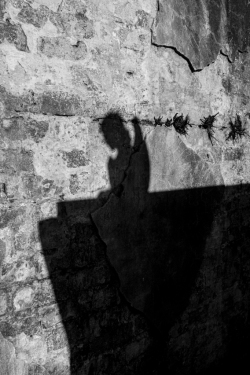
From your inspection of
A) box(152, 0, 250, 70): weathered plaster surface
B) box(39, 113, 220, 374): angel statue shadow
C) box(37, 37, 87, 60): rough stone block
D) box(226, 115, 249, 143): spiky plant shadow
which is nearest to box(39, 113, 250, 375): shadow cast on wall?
box(39, 113, 220, 374): angel statue shadow

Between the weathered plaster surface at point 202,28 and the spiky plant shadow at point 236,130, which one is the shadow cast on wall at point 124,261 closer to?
the spiky plant shadow at point 236,130

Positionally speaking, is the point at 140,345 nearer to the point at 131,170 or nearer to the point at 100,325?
the point at 100,325

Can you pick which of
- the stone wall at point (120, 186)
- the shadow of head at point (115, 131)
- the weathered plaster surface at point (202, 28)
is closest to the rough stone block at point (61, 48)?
the stone wall at point (120, 186)

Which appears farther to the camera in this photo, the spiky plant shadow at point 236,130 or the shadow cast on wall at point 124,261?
the spiky plant shadow at point 236,130

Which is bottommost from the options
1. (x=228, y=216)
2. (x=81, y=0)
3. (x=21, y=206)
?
(x=228, y=216)

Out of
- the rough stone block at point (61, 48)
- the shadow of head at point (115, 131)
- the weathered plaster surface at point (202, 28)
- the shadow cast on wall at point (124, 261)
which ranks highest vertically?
the weathered plaster surface at point (202, 28)

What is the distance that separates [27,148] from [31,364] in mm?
1372

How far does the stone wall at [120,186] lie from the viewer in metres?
2.78

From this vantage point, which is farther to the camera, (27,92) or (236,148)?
(236,148)

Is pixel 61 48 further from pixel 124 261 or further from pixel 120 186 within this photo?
pixel 124 261

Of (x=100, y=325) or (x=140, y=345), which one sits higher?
(x=100, y=325)

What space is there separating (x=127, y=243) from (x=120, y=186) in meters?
0.44

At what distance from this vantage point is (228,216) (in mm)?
4289

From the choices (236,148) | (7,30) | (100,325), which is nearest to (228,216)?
(236,148)
